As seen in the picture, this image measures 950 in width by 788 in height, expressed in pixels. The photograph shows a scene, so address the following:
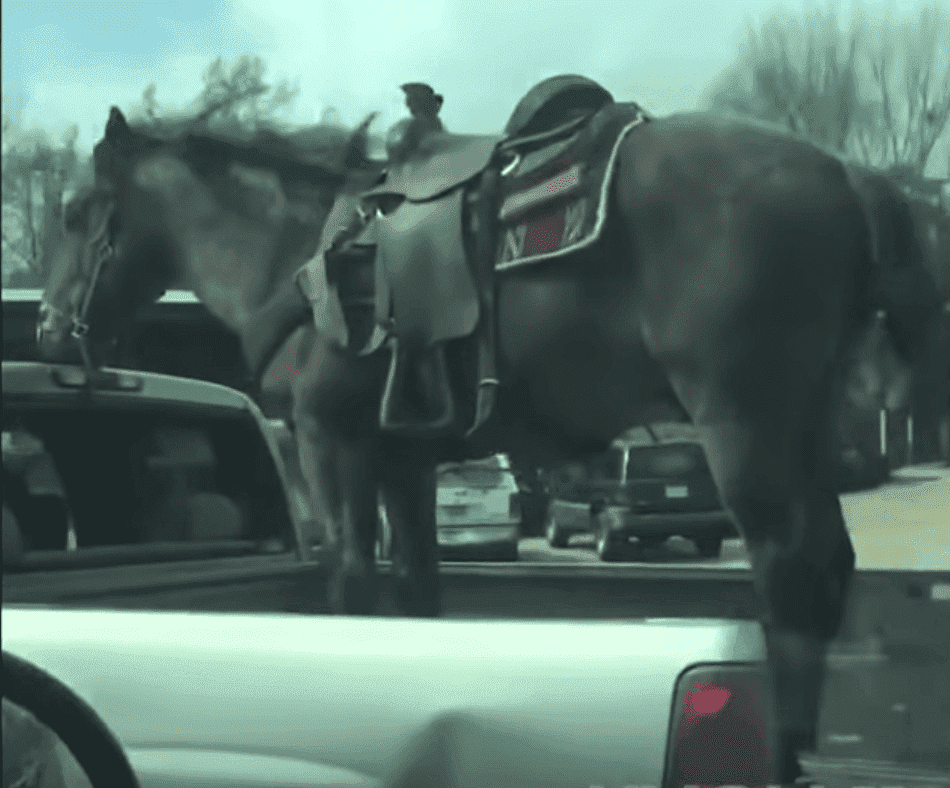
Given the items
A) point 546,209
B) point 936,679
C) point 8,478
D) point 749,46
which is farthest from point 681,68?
point 8,478

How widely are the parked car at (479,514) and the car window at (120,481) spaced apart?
1.69 feet

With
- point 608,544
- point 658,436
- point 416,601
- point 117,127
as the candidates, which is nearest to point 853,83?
point 658,436

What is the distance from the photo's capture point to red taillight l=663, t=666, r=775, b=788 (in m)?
2.65

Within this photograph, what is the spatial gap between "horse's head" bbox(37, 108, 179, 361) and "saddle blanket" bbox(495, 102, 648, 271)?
988 mm

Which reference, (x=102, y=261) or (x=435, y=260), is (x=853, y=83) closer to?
(x=435, y=260)

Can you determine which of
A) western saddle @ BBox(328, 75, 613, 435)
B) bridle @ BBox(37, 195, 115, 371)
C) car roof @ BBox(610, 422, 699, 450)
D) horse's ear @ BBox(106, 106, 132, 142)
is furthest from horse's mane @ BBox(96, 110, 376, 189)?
car roof @ BBox(610, 422, 699, 450)

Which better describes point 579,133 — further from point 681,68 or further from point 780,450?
point 780,450

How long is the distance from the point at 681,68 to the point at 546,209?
0.77 m

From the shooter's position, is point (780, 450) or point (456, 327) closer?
point (780, 450)

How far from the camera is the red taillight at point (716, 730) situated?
265cm

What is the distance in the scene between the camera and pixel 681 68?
353 cm

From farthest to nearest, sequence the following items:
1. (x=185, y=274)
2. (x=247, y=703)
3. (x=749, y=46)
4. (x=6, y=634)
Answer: (x=185, y=274) → (x=749, y=46) → (x=6, y=634) → (x=247, y=703)

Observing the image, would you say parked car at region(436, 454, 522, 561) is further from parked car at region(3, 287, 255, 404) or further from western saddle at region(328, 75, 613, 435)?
parked car at region(3, 287, 255, 404)

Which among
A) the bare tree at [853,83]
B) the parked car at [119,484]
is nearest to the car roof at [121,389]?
the parked car at [119,484]
